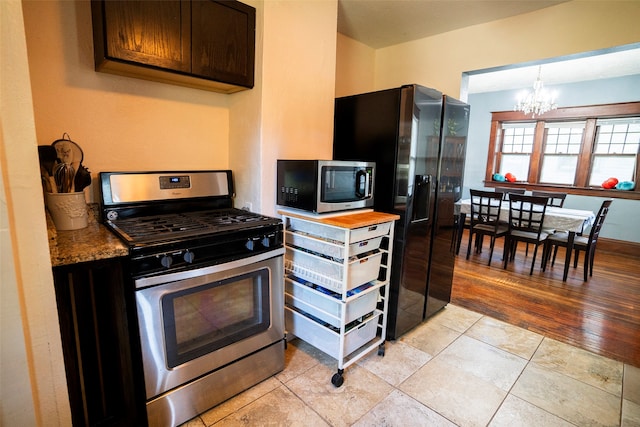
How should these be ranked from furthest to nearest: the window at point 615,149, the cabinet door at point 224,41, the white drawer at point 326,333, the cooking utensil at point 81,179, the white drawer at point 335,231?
the window at point 615,149, the white drawer at point 326,333, the white drawer at point 335,231, the cabinet door at point 224,41, the cooking utensil at point 81,179

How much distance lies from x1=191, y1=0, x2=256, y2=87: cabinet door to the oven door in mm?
1065

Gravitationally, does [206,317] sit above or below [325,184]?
below

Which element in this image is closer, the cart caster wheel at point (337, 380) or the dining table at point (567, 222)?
the cart caster wheel at point (337, 380)

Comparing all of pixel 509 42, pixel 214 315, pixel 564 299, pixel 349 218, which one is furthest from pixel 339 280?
pixel 564 299

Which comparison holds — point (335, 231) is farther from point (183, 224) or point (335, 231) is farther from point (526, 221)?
point (526, 221)

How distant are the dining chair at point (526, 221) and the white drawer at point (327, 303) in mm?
2880

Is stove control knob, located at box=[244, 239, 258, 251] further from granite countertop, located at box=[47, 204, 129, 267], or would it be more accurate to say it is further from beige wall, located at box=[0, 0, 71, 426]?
beige wall, located at box=[0, 0, 71, 426]

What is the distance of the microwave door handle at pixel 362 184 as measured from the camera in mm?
1978

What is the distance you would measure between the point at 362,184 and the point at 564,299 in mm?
2701

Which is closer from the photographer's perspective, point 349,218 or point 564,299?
point 349,218

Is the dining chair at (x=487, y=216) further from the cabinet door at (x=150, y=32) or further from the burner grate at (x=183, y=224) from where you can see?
the cabinet door at (x=150, y=32)

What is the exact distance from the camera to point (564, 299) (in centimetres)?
318

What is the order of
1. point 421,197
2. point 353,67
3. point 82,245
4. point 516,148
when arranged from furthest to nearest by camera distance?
point 516,148 < point 353,67 < point 421,197 < point 82,245

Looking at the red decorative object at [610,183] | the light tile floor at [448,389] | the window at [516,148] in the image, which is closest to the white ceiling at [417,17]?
the light tile floor at [448,389]
